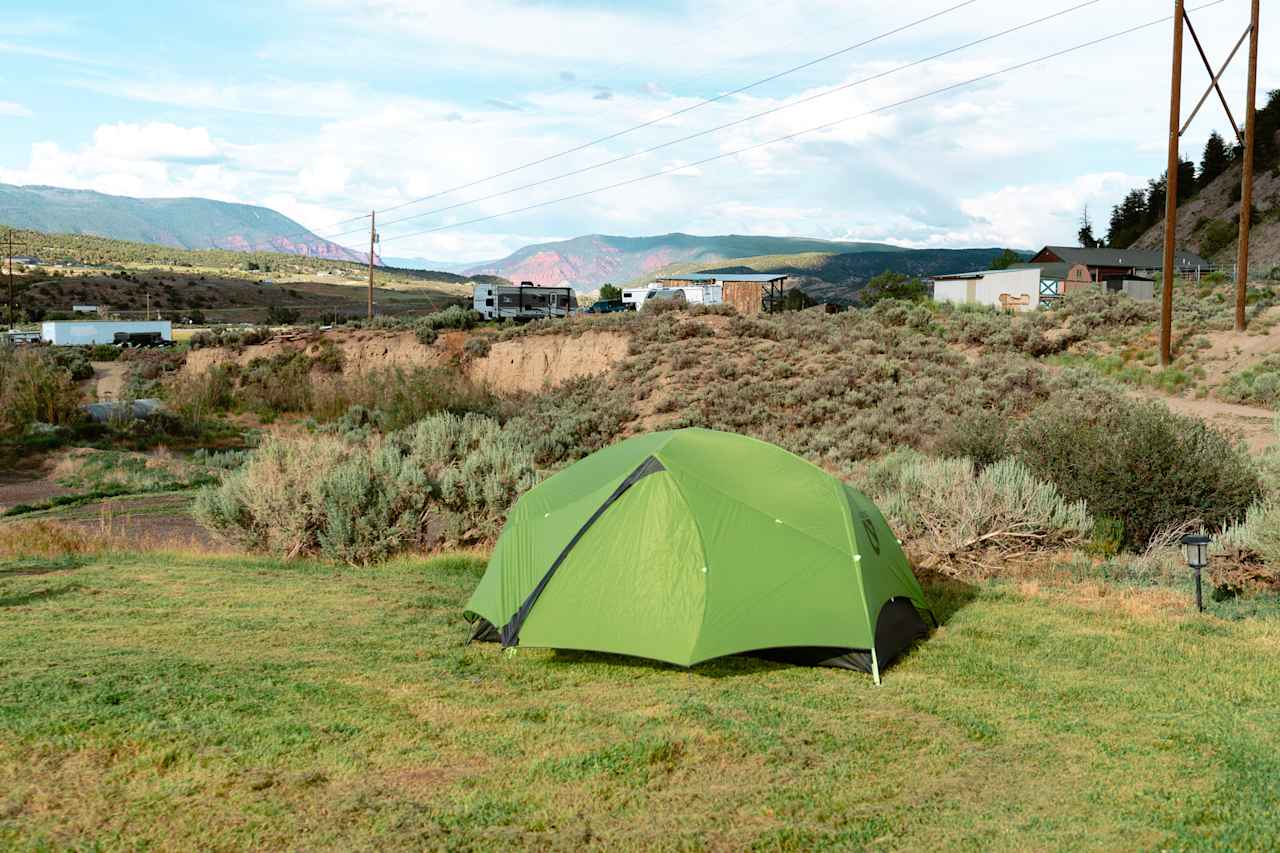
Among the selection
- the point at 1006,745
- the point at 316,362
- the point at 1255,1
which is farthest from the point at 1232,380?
the point at 316,362

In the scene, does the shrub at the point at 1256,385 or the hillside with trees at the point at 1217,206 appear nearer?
the shrub at the point at 1256,385

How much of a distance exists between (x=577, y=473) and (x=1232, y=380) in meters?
24.5

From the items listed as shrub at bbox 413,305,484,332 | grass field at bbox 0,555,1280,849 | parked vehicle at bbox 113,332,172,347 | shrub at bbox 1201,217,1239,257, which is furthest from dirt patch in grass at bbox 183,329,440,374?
shrub at bbox 1201,217,1239,257

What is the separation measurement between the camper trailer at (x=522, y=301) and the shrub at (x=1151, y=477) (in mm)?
38134

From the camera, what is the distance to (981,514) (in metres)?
12.0

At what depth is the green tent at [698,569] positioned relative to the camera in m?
7.94

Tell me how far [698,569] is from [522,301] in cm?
4490

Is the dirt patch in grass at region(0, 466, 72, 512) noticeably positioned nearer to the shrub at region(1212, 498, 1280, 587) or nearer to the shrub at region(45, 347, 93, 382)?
the shrub at region(45, 347, 93, 382)

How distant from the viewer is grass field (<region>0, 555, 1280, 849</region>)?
500 cm

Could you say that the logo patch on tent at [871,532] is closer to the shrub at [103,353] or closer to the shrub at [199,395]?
the shrub at [199,395]

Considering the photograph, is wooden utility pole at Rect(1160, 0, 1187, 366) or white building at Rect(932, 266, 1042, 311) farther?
white building at Rect(932, 266, 1042, 311)

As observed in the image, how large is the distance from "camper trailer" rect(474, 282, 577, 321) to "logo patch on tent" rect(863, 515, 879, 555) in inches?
1642

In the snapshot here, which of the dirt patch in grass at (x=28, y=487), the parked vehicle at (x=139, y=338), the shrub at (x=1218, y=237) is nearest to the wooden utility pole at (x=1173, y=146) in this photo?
the dirt patch in grass at (x=28, y=487)

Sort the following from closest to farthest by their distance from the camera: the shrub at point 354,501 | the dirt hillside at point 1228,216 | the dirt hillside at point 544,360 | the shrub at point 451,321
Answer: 1. the shrub at point 354,501
2. the dirt hillside at point 544,360
3. the shrub at point 451,321
4. the dirt hillside at point 1228,216
